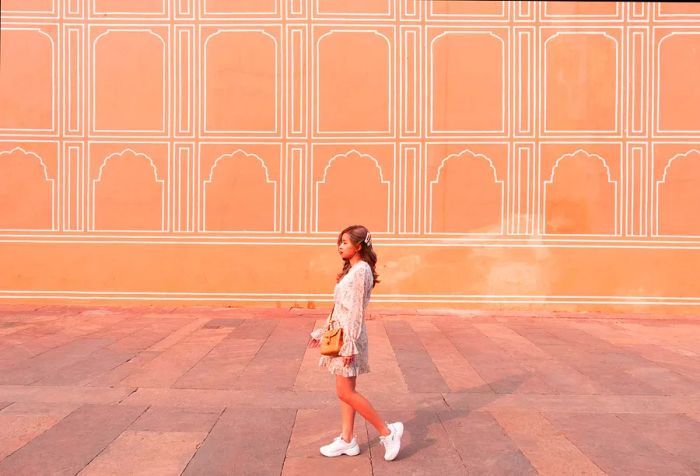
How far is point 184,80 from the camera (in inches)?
427

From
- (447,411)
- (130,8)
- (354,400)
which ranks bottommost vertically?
(447,411)

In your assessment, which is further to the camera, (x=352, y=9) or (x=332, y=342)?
(x=352, y=9)

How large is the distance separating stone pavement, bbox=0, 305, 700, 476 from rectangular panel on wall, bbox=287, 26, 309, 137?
391 centimetres

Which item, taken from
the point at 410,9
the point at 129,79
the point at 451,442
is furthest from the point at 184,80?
the point at 451,442

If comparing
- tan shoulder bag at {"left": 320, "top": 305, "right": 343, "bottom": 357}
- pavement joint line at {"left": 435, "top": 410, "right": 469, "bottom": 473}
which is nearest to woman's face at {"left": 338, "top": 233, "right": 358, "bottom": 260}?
A: tan shoulder bag at {"left": 320, "top": 305, "right": 343, "bottom": 357}

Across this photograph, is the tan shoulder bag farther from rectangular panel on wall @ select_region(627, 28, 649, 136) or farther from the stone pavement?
rectangular panel on wall @ select_region(627, 28, 649, 136)

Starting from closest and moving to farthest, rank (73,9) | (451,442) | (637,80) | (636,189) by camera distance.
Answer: (451,442) < (636,189) < (637,80) < (73,9)

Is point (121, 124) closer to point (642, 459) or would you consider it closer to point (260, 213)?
point (260, 213)

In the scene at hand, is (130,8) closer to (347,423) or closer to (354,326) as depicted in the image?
(354,326)

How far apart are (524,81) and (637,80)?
2.15m

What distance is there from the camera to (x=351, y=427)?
3.83m

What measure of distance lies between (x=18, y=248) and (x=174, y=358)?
19.3ft

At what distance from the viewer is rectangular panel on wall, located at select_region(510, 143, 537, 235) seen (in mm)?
10664

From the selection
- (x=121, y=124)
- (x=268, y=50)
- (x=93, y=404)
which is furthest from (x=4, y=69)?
(x=93, y=404)
